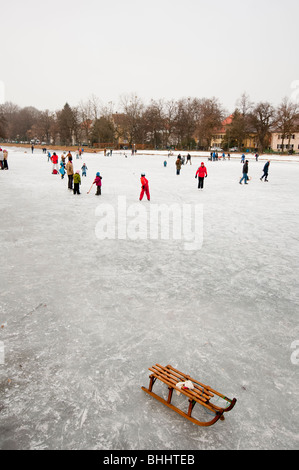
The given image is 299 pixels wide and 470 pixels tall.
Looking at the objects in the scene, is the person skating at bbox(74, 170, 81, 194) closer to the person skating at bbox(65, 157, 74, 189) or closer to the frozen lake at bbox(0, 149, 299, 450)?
the person skating at bbox(65, 157, 74, 189)

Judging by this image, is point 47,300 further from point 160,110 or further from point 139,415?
point 160,110

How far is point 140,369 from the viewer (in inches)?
136

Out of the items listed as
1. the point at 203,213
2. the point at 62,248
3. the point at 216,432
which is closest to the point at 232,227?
the point at 203,213

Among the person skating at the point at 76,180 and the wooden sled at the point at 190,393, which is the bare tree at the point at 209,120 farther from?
the wooden sled at the point at 190,393

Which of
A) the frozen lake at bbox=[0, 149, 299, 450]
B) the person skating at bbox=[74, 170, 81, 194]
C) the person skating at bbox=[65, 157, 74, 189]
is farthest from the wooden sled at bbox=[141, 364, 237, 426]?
the person skating at bbox=[65, 157, 74, 189]

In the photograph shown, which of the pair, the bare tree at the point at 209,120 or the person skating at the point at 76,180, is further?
the bare tree at the point at 209,120

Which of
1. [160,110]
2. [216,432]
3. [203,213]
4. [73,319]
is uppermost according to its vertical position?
[160,110]

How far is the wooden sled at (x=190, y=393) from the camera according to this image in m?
2.73

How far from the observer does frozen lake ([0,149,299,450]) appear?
2754mm

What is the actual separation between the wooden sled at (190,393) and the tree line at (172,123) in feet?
214

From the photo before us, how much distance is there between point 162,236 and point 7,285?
14.3 feet

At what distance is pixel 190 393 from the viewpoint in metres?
2.90

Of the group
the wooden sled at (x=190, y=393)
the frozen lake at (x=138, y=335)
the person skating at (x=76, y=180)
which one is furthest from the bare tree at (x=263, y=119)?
the wooden sled at (x=190, y=393)

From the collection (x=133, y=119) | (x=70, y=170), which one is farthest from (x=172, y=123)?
(x=70, y=170)
